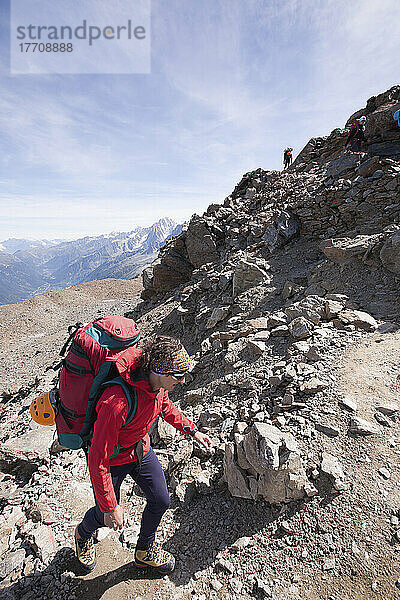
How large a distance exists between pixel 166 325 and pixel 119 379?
12.7 metres

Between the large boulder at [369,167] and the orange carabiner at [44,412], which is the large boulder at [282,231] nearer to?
the large boulder at [369,167]

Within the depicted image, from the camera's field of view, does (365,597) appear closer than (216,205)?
Yes

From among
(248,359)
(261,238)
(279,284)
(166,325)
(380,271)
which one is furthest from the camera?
(166,325)

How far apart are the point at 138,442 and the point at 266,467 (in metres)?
1.73

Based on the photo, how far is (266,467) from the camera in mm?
3562

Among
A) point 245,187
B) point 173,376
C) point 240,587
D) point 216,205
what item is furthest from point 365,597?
point 245,187

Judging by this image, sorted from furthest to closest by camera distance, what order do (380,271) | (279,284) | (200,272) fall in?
(200,272), (279,284), (380,271)

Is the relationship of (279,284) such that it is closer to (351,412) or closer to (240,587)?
(351,412)

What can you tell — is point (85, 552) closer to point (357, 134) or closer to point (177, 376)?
point (177, 376)

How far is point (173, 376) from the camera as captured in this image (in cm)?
263

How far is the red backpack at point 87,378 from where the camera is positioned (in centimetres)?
265

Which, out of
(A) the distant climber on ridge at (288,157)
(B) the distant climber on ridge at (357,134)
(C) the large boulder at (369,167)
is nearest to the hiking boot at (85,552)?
(C) the large boulder at (369,167)

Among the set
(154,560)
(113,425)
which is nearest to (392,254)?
(113,425)

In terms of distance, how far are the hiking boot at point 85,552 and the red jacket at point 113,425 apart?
1.33m
